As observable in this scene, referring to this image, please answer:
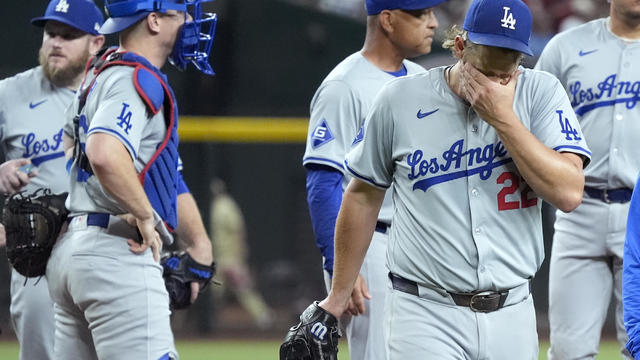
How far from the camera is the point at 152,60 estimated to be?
13.4 ft

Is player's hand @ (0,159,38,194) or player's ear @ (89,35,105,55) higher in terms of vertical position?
player's ear @ (89,35,105,55)

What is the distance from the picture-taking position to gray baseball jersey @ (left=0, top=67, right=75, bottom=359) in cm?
483

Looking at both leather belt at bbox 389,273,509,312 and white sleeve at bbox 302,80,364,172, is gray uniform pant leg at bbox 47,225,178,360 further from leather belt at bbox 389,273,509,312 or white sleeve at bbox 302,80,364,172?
leather belt at bbox 389,273,509,312

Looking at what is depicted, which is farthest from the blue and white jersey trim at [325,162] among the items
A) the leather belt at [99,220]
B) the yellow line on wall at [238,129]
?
the yellow line on wall at [238,129]

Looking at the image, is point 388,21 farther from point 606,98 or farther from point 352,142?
point 606,98

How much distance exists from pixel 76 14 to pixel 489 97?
2.54 meters

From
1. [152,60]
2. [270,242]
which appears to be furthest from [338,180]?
[270,242]

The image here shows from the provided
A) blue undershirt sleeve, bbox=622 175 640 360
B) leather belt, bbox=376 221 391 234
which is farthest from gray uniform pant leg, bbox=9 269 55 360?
blue undershirt sleeve, bbox=622 175 640 360

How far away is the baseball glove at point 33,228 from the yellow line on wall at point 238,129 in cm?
560

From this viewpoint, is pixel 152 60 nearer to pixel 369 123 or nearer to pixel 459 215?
pixel 369 123

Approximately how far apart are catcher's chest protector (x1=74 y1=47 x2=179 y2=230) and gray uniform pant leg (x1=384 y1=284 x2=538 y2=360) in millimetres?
1229

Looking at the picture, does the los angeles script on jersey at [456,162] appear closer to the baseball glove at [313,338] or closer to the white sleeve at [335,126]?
the baseball glove at [313,338]

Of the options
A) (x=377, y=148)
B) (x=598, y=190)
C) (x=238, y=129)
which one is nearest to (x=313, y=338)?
(x=377, y=148)

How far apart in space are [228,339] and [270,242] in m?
2.13
